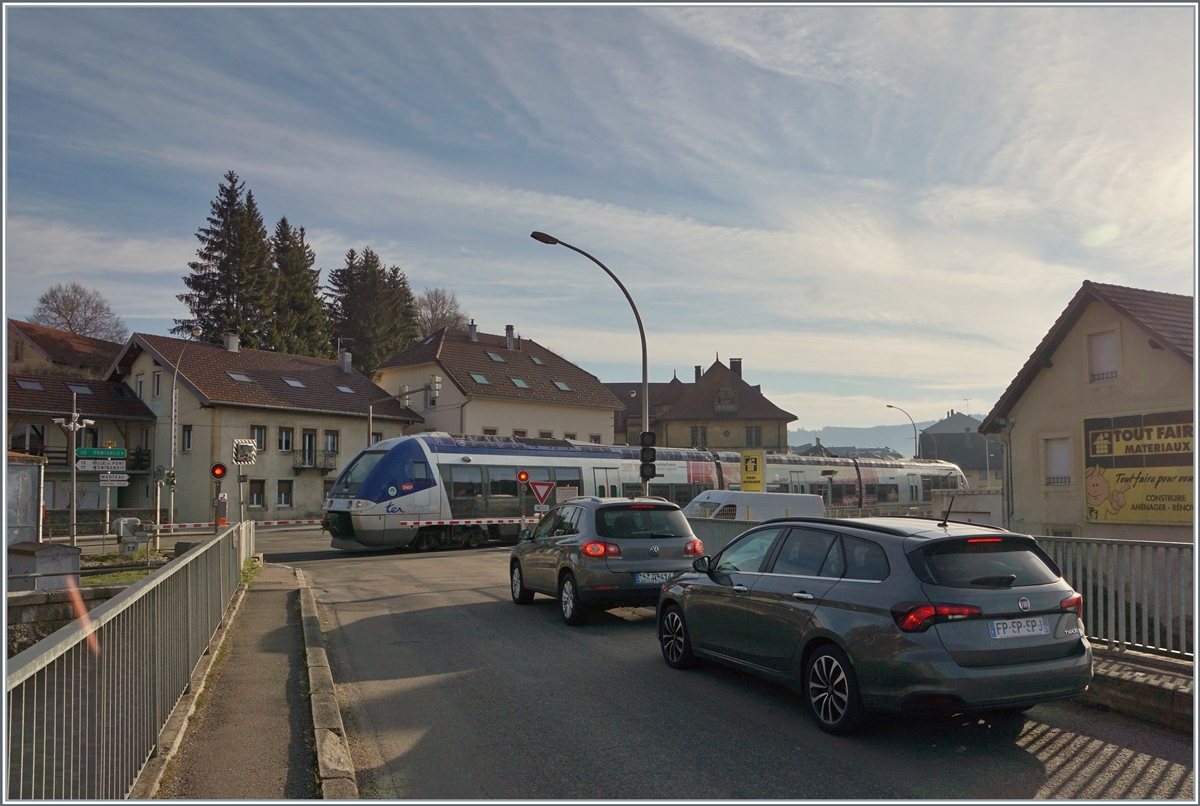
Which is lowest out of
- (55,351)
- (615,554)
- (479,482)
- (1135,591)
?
(615,554)

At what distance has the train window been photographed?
27625 mm

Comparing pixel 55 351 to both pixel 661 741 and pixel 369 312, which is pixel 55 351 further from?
pixel 661 741

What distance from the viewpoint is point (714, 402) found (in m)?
84.6

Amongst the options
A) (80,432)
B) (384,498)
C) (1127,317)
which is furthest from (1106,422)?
(80,432)

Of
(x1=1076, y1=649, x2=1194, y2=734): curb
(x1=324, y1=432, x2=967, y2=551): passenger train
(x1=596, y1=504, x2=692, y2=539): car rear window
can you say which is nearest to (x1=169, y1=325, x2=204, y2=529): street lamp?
(x1=324, y1=432, x2=967, y2=551): passenger train

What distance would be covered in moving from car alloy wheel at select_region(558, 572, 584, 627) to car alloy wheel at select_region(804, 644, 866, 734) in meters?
4.94

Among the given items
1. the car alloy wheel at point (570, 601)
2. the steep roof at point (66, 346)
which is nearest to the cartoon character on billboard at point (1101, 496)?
the car alloy wheel at point (570, 601)

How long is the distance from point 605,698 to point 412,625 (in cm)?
503

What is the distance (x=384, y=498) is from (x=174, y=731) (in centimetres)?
2024

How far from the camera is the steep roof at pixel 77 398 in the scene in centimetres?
4397

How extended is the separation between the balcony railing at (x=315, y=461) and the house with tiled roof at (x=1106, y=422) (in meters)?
34.4

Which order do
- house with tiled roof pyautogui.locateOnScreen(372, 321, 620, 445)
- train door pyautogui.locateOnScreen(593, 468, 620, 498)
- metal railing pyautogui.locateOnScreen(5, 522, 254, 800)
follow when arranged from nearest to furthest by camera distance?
metal railing pyautogui.locateOnScreen(5, 522, 254, 800) < train door pyautogui.locateOnScreen(593, 468, 620, 498) < house with tiled roof pyautogui.locateOnScreen(372, 321, 620, 445)

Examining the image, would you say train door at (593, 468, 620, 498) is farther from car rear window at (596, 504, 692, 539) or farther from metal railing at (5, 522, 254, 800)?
metal railing at (5, 522, 254, 800)

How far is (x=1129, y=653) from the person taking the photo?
7805 mm
